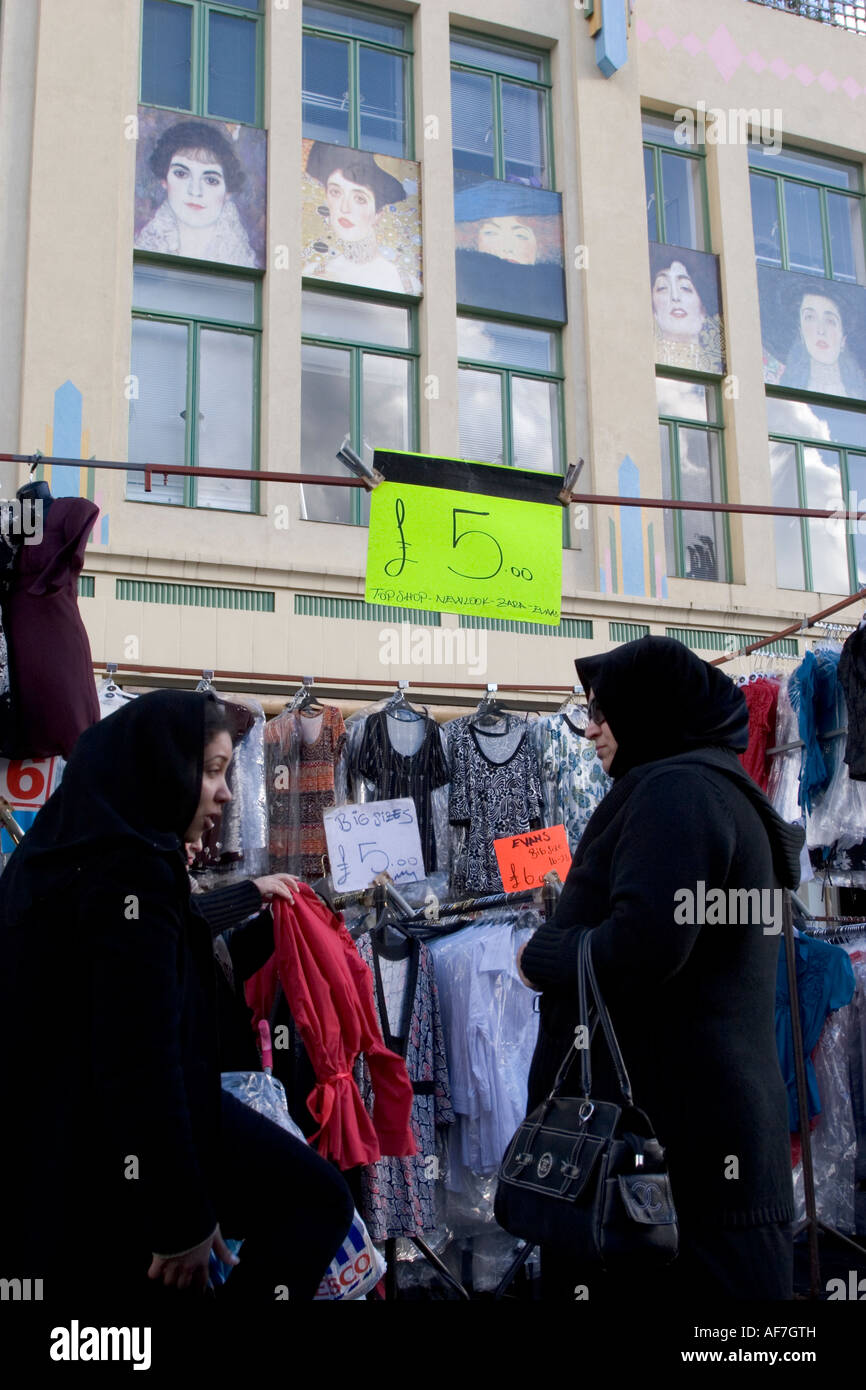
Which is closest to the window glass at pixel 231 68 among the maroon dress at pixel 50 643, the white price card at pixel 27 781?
the maroon dress at pixel 50 643

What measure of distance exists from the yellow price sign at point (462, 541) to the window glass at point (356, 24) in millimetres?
8305

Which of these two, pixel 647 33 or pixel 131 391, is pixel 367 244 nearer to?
pixel 131 391

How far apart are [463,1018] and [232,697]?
10.4 ft

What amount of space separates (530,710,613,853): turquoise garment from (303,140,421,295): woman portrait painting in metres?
5.51

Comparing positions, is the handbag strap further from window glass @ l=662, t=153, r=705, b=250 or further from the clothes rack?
window glass @ l=662, t=153, r=705, b=250

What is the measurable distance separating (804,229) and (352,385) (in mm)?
5904

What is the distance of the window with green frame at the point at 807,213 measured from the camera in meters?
13.8

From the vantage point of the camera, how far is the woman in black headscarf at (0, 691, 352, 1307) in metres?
2.43

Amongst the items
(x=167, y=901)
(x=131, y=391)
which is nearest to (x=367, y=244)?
(x=131, y=391)

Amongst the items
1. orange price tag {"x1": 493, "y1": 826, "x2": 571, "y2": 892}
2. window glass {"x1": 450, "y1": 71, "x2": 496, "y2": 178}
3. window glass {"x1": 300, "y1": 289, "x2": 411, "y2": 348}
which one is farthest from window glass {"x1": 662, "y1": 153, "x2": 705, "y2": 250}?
orange price tag {"x1": 493, "y1": 826, "x2": 571, "y2": 892}

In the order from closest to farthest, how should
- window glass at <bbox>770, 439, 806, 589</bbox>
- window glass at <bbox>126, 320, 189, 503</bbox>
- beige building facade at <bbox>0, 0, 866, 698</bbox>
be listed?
beige building facade at <bbox>0, 0, 866, 698</bbox> → window glass at <bbox>126, 320, 189, 503</bbox> → window glass at <bbox>770, 439, 806, 589</bbox>

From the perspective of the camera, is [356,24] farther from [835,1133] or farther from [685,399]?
[835,1133]

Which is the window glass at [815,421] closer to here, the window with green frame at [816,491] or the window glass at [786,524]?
the window with green frame at [816,491]

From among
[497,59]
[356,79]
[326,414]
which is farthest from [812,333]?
[326,414]
